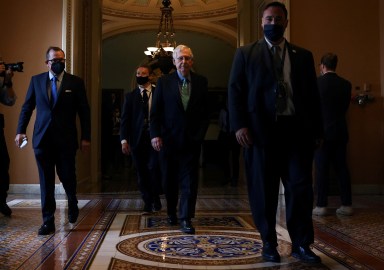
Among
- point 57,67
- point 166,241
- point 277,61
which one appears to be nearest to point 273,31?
point 277,61

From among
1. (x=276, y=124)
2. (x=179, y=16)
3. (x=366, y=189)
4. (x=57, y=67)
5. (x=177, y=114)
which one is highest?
(x=179, y=16)

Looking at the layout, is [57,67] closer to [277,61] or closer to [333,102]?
[277,61]

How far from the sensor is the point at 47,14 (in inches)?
301

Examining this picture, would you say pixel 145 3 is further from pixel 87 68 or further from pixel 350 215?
pixel 350 215

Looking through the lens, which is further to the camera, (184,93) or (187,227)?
(184,93)

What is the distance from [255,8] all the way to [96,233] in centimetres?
655

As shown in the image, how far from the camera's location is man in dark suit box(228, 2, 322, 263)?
3023mm

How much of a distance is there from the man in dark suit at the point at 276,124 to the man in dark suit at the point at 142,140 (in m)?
2.29

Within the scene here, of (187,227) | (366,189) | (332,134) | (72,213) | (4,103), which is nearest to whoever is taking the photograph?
(187,227)

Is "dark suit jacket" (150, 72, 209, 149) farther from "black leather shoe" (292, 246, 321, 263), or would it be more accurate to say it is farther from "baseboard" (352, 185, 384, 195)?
"baseboard" (352, 185, 384, 195)

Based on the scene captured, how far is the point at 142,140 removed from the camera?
17.3 feet

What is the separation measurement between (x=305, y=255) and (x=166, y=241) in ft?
3.56

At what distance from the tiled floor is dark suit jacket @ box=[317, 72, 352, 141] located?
84 centimetres

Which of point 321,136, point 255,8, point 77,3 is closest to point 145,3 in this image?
point 255,8
